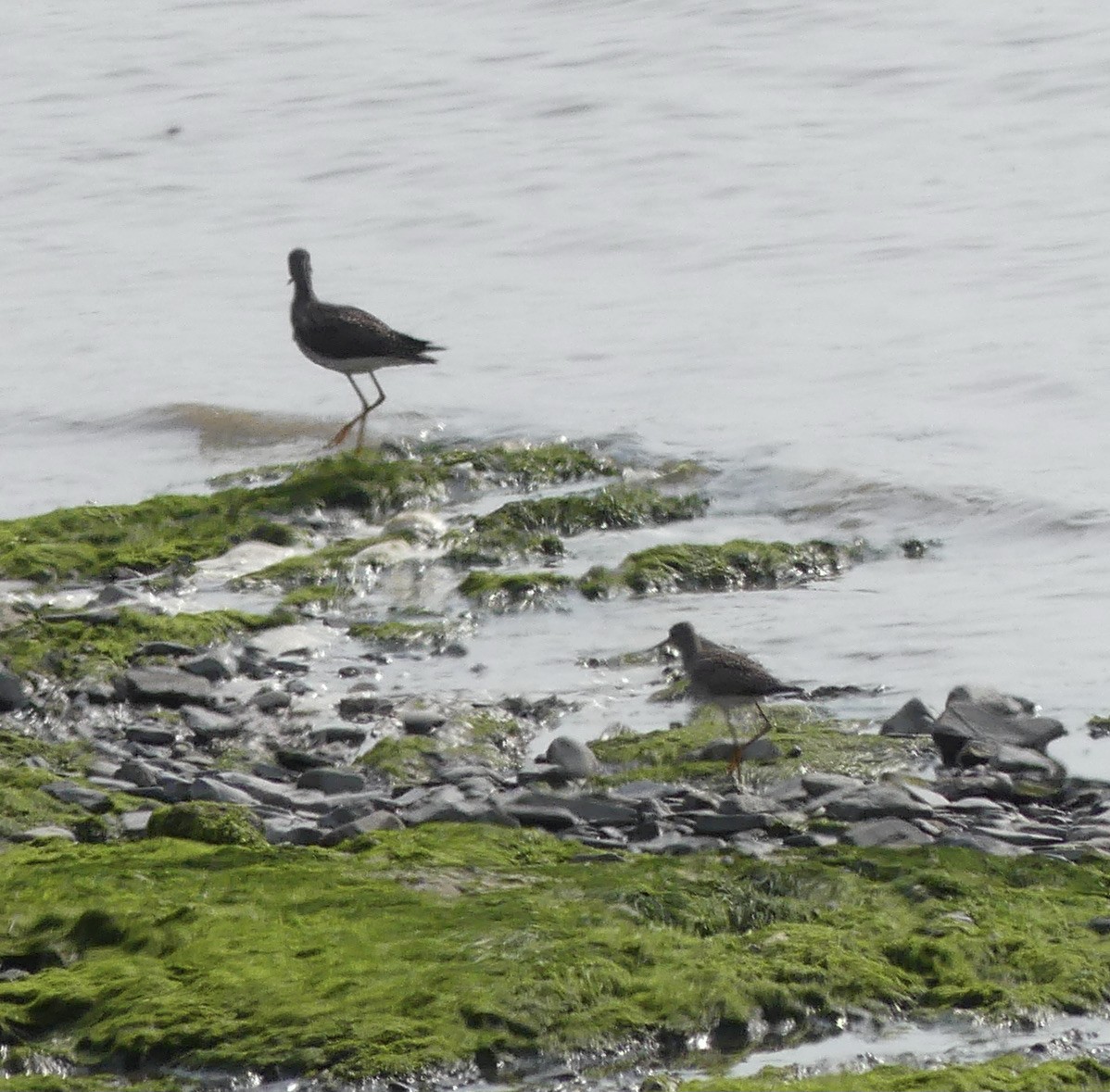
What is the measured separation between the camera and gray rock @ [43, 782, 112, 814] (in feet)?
20.8

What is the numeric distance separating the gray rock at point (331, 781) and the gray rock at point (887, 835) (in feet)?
5.58

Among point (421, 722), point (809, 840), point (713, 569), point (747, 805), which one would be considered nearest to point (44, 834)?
point (421, 722)

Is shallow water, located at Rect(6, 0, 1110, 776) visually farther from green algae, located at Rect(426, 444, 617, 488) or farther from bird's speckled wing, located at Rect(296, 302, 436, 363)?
bird's speckled wing, located at Rect(296, 302, 436, 363)

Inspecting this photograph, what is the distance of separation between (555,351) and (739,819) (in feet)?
27.2

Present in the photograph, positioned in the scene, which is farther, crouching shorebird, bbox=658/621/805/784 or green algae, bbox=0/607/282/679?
green algae, bbox=0/607/282/679

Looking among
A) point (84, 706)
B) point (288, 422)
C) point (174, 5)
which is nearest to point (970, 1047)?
point (84, 706)

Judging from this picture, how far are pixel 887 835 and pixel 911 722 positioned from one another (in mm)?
1452

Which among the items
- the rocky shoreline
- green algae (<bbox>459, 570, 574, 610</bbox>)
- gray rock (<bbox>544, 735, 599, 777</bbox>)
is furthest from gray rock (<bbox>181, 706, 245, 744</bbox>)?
green algae (<bbox>459, 570, 574, 610</bbox>)

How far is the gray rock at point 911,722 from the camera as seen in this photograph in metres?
7.22

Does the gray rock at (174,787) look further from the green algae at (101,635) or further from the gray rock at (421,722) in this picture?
the green algae at (101,635)

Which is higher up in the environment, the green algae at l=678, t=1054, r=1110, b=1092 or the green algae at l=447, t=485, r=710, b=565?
the green algae at l=678, t=1054, r=1110, b=1092

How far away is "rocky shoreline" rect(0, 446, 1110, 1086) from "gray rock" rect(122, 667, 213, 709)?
13 mm

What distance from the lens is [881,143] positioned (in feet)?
64.1

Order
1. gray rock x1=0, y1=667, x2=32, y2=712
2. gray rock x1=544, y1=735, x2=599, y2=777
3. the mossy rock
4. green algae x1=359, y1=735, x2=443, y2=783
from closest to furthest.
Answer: the mossy rock, gray rock x1=544, y1=735, x2=599, y2=777, green algae x1=359, y1=735, x2=443, y2=783, gray rock x1=0, y1=667, x2=32, y2=712
